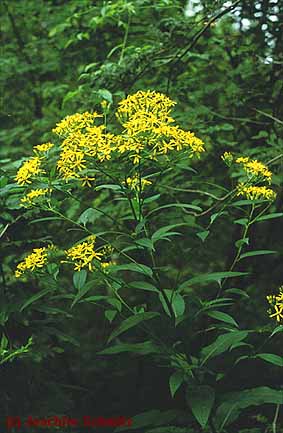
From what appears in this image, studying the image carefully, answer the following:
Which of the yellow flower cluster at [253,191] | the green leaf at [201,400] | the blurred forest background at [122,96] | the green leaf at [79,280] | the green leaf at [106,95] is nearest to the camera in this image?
the green leaf at [201,400]

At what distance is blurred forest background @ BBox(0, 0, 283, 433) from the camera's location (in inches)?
112

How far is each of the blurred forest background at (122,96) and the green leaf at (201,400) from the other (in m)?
0.70

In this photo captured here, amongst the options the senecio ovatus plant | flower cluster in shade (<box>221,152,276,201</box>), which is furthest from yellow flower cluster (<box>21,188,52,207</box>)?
flower cluster in shade (<box>221,152,276,201</box>)

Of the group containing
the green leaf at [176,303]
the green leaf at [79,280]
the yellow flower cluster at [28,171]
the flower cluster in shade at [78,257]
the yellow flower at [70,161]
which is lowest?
the green leaf at [176,303]

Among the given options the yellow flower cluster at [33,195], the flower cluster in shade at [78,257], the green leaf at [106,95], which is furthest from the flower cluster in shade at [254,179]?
the green leaf at [106,95]

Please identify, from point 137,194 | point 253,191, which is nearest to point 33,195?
point 137,194

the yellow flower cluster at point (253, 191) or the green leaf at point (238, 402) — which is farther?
the yellow flower cluster at point (253, 191)

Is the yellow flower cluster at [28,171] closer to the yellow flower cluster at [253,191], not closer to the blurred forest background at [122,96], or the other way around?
the blurred forest background at [122,96]

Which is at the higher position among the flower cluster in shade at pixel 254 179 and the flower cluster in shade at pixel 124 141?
the flower cluster in shade at pixel 124 141

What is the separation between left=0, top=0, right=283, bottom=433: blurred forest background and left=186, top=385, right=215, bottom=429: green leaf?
0.70m

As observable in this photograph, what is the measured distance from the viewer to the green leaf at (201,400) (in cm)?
181

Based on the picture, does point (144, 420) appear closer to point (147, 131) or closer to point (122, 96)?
point (147, 131)

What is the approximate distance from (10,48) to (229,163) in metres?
2.44

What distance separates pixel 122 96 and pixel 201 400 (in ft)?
4.35
